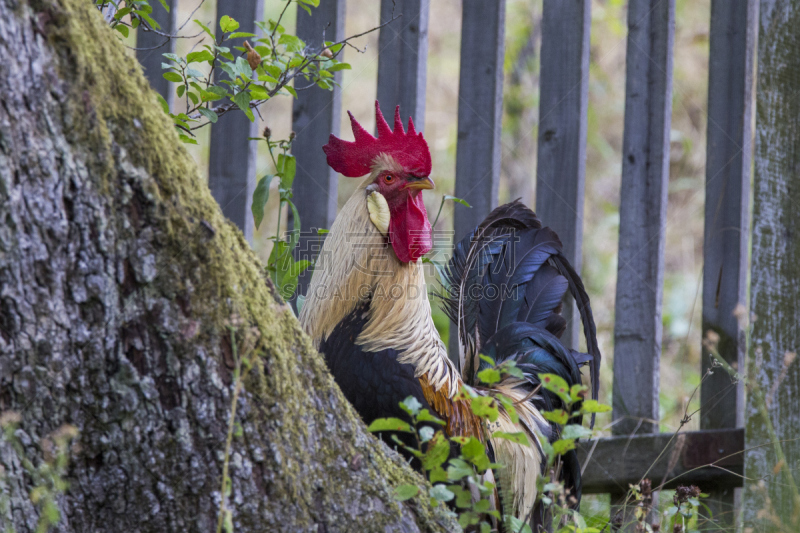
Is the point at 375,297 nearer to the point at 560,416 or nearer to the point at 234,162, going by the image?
the point at 234,162

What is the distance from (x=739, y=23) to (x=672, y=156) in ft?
16.7

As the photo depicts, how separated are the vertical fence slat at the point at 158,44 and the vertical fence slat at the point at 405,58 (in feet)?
3.24

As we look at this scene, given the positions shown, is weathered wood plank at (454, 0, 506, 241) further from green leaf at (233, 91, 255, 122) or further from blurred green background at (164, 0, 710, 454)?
blurred green background at (164, 0, 710, 454)

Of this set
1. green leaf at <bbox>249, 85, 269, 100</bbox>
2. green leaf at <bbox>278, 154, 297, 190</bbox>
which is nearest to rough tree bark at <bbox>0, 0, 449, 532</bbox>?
green leaf at <bbox>249, 85, 269, 100</bbox>

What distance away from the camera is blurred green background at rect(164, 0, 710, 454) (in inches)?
265

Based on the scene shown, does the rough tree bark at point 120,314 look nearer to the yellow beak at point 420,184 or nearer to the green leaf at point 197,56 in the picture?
the green leaf at point 197,56

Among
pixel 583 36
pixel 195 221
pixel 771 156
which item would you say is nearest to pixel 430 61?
pixel 583 36

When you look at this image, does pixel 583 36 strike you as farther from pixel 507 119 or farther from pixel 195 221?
pixel 507 119

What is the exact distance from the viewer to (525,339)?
10.0ft

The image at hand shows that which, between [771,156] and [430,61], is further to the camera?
[430,61]

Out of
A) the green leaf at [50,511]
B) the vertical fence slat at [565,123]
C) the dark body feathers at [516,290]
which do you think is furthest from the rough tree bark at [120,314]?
the vertical fence slat at [565,123]

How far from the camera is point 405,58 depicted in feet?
11.1

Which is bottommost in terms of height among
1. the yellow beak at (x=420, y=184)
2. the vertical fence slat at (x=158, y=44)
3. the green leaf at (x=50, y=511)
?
the green leaf at (x=50, y=511)

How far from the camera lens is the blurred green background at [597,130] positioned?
6.72m
